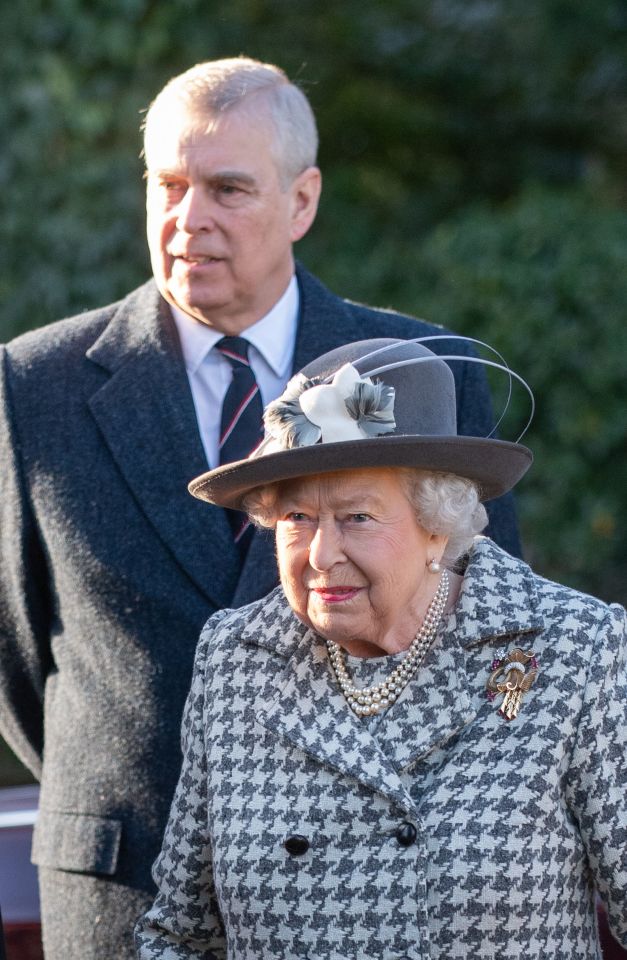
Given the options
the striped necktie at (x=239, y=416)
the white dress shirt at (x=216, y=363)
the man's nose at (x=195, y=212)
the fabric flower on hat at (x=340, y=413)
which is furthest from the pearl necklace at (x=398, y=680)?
the man's nose at (x=195, y=212)

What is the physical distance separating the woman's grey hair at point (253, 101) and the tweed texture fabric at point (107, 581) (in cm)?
38

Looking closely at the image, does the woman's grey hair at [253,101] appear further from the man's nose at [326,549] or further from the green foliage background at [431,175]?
the green foliage background at [431,175]

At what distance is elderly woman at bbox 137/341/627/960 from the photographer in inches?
91.6

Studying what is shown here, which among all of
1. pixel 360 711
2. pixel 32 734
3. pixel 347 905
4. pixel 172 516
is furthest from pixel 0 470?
pixel 347 905

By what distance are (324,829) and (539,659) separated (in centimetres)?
44

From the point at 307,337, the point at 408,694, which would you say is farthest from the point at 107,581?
the point at 408,694

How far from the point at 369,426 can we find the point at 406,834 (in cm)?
63

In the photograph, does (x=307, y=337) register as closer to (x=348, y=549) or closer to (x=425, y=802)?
(x=348, y=549)

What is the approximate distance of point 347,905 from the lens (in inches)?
93.3

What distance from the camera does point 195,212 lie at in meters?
3.09

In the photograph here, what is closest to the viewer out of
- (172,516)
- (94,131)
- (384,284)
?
(172,516)

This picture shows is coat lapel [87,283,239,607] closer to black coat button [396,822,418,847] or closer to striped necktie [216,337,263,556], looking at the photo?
striped necktie [216,337,263,556]

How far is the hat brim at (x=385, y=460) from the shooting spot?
2.32m

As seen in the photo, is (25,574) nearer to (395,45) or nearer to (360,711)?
(360,711)
